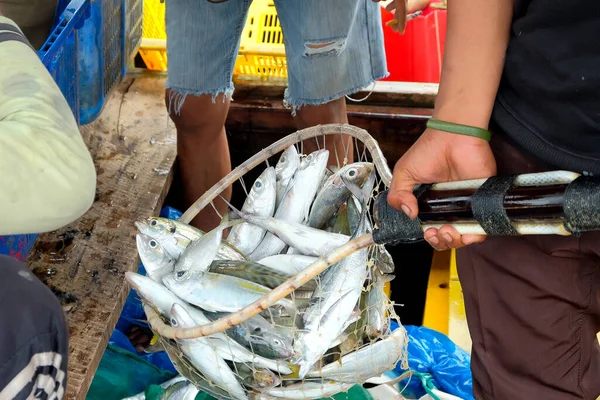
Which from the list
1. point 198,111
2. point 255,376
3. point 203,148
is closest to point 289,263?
point 255,376

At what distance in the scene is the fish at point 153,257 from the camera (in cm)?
232

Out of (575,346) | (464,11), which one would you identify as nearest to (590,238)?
(575,346)

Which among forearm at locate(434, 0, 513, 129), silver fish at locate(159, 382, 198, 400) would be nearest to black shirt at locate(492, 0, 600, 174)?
forearm at locate(434, 0, 513, 129)

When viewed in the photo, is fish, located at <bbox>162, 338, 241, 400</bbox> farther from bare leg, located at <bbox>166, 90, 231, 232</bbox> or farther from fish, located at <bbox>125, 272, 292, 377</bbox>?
bare leg, located at <bbox>166, 90, 231, 232</bbox>

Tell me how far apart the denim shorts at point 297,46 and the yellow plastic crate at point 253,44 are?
1.01 metres

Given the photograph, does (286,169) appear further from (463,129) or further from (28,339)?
(28,339)

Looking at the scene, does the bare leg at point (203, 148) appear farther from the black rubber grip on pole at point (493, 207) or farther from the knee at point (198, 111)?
the black rubber grip on pole at point (493, 207)

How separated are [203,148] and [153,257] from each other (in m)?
0.99

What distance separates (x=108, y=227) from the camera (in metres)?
3.17

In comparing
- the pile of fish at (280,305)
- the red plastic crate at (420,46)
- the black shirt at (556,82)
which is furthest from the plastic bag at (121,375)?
the red plastic crate at (420,46)

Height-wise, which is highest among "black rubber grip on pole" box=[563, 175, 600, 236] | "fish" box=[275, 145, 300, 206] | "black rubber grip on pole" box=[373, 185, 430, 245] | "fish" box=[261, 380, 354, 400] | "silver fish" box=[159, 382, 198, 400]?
"black rubber grip on pole" box=[563, 175, 600, 236]

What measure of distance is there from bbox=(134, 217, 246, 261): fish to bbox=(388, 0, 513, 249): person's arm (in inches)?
29.2

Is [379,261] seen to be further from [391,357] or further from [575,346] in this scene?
[575,346]

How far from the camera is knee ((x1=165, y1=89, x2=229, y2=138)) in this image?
2.97 metres
